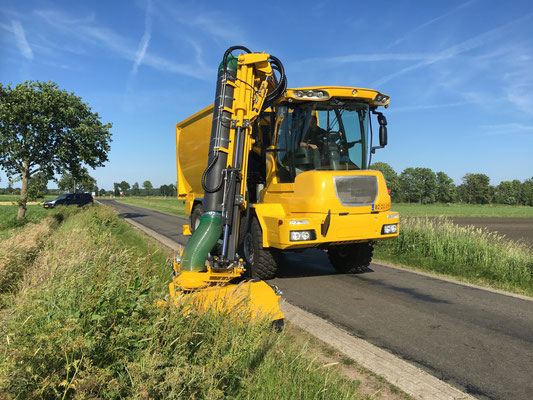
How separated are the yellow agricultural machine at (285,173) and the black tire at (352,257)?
2cm

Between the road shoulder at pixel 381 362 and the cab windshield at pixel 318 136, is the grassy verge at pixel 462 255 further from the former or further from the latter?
the road shoulder at pixel 381 362

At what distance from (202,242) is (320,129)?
10.3 ft

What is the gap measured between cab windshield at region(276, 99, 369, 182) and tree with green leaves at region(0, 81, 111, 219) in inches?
621

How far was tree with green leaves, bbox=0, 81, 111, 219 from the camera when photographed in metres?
17.6

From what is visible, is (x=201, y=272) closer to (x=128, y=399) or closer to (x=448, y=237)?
(x=128, y=399)

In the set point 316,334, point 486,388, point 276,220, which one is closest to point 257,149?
point 276,220

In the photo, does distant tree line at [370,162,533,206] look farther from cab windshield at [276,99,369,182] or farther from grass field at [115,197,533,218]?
cab windshield at [276,99,369,182]

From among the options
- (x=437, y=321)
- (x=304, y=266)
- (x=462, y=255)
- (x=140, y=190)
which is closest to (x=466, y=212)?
(x=462, y=255)

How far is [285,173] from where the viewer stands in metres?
6.64

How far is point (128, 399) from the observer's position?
2.00m

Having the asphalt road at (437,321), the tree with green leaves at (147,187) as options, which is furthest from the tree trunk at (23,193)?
the tree with green leaves at (147,187)

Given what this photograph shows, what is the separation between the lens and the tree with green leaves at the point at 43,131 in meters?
17.6

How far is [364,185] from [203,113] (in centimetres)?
395

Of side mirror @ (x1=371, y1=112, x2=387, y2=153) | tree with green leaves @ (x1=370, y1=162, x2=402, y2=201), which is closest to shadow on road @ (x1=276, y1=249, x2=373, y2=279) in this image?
side mirror @ (x1=371, y1=112, x2=387, y2=153)
